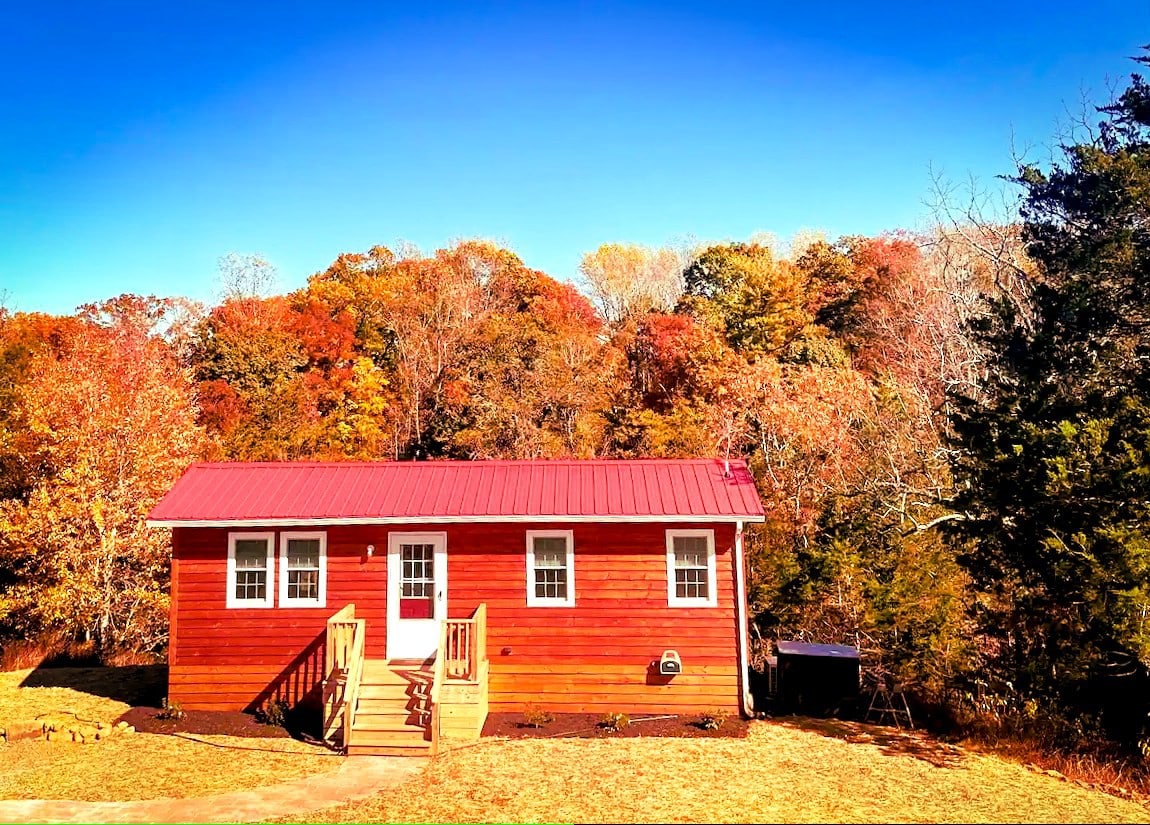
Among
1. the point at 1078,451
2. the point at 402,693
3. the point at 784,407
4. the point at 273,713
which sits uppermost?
the point at 784,407

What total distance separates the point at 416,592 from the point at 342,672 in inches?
70.7

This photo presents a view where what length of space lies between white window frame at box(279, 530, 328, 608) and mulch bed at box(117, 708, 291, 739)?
1852mm

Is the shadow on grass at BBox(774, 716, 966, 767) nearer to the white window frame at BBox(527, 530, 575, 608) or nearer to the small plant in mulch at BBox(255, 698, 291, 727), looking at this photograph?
the white window frame at BBox(527, 530, 575, 608)

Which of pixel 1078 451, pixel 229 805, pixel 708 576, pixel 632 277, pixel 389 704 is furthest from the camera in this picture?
pixel 632 277

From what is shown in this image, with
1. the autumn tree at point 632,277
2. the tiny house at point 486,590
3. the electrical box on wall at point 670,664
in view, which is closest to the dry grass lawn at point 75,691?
the tiny house at point 486,590

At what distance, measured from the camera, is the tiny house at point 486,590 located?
12.2 meters

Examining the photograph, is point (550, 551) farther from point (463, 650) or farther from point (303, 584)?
point (303, 584)

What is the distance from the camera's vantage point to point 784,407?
21875 millimetres

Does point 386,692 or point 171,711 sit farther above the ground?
point 386,692

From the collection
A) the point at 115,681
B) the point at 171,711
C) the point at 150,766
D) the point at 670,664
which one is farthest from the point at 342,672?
the point at 115,681

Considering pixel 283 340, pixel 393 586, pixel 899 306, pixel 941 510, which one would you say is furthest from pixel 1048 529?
pixel 283 340

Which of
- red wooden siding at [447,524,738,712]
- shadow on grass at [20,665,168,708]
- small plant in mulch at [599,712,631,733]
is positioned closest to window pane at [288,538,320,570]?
red wooden siding at [447,524,738,712]

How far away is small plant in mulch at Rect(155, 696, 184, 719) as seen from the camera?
1213cm

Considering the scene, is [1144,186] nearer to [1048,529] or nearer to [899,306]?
[1048,529]
